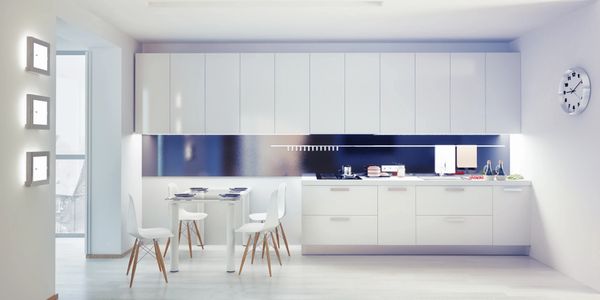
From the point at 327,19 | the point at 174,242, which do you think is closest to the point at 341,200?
the point at 174,242

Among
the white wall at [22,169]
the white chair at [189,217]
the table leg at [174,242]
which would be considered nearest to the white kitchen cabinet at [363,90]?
the white chair at [189,217]

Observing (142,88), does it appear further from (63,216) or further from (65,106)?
(63,216)

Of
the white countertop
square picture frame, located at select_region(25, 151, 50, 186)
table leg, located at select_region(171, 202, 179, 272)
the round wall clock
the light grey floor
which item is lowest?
the light grey floor

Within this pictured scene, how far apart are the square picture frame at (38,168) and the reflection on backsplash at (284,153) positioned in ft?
8.48

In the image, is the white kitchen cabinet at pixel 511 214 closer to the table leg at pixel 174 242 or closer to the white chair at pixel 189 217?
the white chair at pixel 189 217

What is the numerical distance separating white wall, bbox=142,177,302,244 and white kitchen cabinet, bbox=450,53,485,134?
7.18ft

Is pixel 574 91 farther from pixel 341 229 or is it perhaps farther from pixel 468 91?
pixel 341 229

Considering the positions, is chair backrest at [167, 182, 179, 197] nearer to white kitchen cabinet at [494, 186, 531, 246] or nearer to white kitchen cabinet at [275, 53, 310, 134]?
white kitchen cabinet at [275, 53, 310, 134]

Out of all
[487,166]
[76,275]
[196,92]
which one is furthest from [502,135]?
[76,275]

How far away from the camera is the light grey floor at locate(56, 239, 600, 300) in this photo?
4.46 metres

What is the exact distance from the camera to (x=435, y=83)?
6.18m

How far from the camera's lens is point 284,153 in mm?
6660

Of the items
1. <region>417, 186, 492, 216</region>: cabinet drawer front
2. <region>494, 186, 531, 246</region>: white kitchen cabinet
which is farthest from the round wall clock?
<region>417, 186, 492, 216</region>: cabinet drawer front

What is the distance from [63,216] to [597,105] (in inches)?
253
